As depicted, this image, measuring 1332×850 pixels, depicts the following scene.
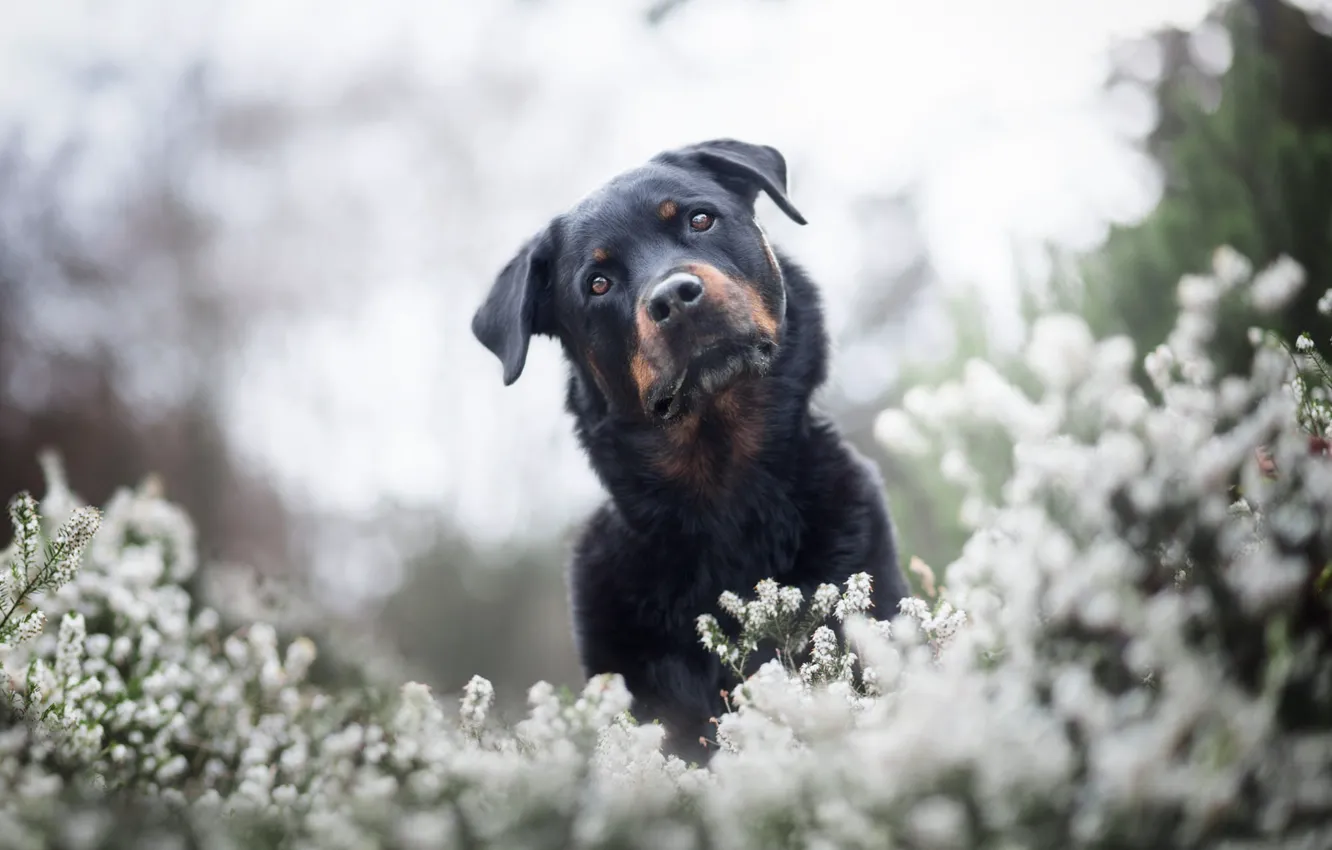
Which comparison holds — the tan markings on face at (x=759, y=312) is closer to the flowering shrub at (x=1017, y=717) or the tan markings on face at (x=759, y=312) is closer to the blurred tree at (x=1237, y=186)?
the flowering shrub at (x=1017, y=717)

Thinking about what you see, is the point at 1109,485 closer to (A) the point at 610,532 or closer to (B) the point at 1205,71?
(A) the point at 610,532

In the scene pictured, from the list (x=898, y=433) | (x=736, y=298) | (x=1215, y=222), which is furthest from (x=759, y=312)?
(x=1215, y=222)

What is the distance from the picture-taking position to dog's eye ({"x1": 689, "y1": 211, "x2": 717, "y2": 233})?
3234 mm

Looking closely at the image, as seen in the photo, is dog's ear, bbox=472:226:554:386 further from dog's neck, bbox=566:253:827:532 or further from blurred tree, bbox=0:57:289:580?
blurred tree, bbox=0:57:289:580

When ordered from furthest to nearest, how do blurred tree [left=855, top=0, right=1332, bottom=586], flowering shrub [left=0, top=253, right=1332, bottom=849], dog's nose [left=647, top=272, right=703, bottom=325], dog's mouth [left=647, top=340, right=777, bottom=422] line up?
blurred tree [left=855, top=0, right=1332, bottom=586], dog's mouth [left=647, top=340, right=777, bottom=422], dog's nose [left=647, top=272, right=703, bottom=325], flowering shrub [left=0, top=253, right=1332, bottom=849]

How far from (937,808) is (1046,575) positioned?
1.59ft

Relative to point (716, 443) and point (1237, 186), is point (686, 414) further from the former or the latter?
point (1237, 186)

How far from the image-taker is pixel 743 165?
339cm

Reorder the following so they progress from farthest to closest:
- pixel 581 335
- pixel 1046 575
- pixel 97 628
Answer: pixel 97 628, pixel 581 335, pixel 1046 575

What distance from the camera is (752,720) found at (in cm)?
179

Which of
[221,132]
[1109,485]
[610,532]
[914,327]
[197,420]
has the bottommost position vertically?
[1109,485]

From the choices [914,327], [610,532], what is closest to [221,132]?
[914,327]

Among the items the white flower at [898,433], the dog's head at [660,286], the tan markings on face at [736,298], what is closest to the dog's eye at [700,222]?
the dog's head at [660,286]

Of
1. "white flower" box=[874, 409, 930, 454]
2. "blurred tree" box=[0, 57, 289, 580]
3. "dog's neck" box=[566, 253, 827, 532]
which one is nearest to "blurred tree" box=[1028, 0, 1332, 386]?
"white flower" box=[874, 409, 930, 454]
